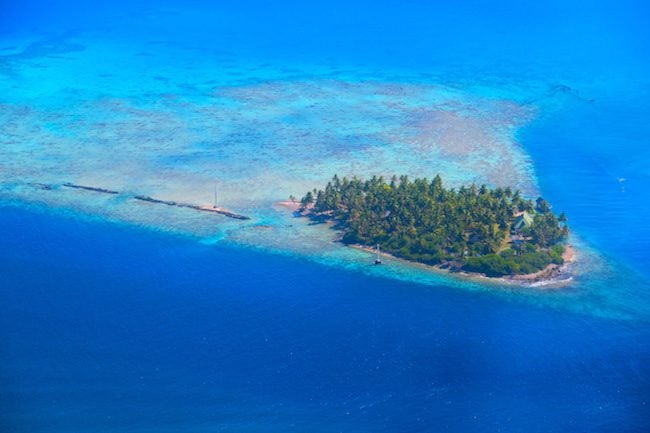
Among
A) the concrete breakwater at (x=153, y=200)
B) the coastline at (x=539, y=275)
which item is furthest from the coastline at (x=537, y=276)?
the concrete breakwater at (x=153, y=200)

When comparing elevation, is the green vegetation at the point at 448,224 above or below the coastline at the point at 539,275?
above

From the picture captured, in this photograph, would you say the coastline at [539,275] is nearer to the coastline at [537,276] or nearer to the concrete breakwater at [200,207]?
the coastline at [537,276]

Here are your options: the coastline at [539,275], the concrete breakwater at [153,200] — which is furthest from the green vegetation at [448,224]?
the concrete breakwater at [153,200]

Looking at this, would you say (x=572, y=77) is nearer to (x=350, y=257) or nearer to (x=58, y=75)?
(x=350, y=257)

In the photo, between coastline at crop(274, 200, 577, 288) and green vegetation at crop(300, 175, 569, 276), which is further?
green vegetation at crop(300, 175, 569, 276)

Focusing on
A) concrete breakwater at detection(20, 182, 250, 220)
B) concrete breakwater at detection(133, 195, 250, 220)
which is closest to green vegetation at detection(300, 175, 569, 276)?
concrete breakwater at detection(133, 195, 250, 220)

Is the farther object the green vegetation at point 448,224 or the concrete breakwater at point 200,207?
the concrete breakwater at point 200,207

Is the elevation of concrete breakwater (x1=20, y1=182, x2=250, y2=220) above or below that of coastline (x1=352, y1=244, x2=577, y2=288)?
above

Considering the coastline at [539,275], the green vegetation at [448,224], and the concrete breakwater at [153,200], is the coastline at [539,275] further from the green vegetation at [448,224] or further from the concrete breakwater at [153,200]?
the concrete breakwater at [153,200]

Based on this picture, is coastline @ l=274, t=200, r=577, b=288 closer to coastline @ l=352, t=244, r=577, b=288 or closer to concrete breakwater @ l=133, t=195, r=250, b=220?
coastline @ l=352, t=244, r=577, b=288

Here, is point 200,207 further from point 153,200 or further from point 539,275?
point 539,275

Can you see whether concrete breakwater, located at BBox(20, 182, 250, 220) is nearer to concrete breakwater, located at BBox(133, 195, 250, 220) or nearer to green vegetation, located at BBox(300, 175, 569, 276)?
concrete breakwater, located at BBox(133, 195, 250, 220)
